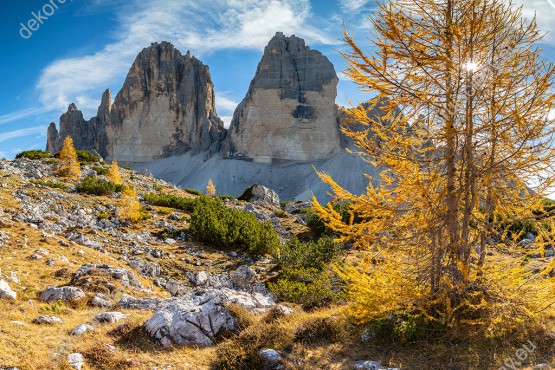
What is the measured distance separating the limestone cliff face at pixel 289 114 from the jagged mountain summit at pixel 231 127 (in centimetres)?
24

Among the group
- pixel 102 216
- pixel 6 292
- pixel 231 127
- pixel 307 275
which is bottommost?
pixel 307 275

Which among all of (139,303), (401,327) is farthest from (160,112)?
(401,327)

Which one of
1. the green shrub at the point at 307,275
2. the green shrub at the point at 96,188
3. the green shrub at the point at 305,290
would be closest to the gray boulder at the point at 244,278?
the green shrub at the point at 307,275

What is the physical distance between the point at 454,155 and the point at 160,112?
108197 mm

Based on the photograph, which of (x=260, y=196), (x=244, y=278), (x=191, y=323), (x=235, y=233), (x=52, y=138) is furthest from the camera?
(x=52, y=138)

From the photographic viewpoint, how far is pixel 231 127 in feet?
339

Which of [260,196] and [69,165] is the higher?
[69,165]

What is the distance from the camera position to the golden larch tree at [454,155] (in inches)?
251

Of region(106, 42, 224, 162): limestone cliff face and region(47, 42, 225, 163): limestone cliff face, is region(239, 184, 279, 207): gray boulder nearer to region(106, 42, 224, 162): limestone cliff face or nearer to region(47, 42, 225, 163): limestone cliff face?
region(47, 42, 225, 163): limestone cliff face

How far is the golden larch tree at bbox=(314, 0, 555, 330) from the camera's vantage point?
6.38 metres

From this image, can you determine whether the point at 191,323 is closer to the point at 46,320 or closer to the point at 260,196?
the point at 46,320

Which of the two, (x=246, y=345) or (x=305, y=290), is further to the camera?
(x=305, y=290)

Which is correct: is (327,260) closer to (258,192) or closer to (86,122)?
(258,192)

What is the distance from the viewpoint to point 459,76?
633 cm
